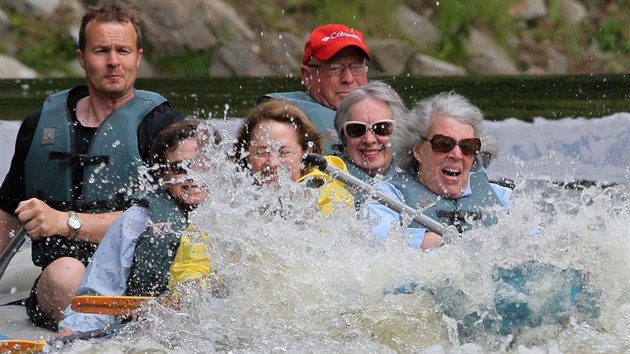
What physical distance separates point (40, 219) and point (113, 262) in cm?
28

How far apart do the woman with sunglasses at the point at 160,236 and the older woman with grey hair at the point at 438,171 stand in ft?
1.83

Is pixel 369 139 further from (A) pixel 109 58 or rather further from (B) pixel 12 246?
(B) pixel 12 246

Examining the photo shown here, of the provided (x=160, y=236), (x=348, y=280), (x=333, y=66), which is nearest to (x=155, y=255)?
(x=160, y=236)

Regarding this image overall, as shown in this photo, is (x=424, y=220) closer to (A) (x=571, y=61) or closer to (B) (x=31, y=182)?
(B) (x=31, y=182)

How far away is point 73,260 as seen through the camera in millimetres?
4172

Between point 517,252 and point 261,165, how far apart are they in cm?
80

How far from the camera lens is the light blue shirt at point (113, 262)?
3.88 meters

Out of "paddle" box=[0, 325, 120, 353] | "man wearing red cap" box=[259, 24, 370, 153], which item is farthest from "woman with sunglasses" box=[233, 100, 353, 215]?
"man wearing red cap" box=[259, 24, 370, 153]

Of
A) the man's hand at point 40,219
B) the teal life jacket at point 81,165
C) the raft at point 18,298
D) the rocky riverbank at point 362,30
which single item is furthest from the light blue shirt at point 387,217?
the rocky riverbank at point 362,30

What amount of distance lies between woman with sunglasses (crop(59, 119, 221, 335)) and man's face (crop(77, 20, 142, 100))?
1.63 ft

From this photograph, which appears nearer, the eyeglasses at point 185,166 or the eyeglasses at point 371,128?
the eyeglasses at point 185,166

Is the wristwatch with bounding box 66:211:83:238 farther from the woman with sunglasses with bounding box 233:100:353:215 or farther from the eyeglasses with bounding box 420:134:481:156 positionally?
the eyeglasses with bounding box 420:134:481:156

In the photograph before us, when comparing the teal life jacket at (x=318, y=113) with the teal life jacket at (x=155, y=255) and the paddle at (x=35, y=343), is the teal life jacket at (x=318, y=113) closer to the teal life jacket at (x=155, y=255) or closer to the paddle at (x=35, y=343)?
the teal life jacket at (x=155, y=255)

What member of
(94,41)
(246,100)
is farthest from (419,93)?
(94,41)
